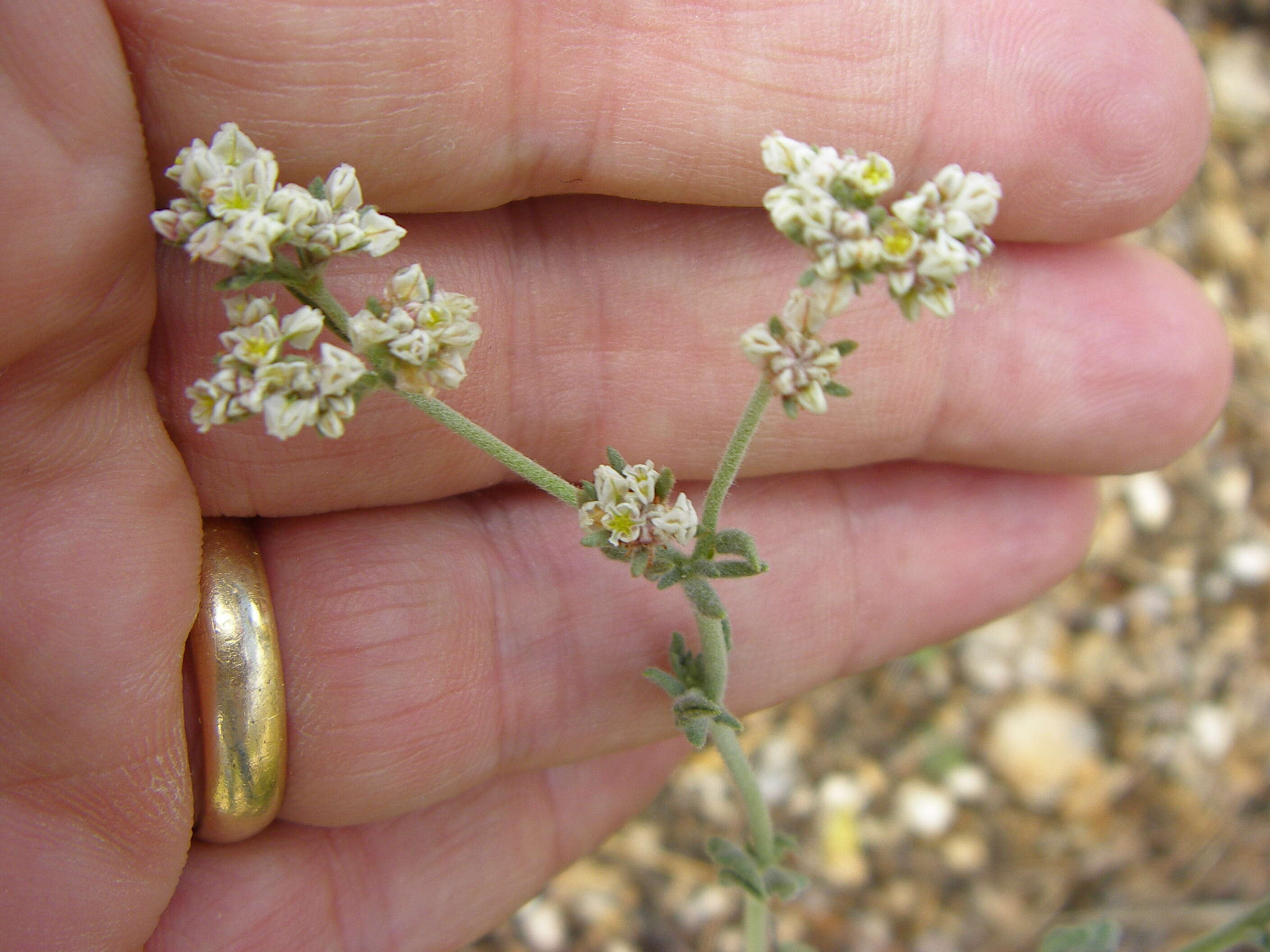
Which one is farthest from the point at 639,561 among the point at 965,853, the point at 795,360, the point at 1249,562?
the point at 1249,562

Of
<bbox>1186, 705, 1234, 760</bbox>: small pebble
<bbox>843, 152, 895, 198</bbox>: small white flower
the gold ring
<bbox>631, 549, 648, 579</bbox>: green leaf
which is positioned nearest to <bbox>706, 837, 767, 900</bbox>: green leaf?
<bbox>631, 549, 648, 579</bbox>: green leaf

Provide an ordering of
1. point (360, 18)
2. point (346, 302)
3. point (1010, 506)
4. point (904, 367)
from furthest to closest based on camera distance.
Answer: point (1010, 506) → point (904, 367) → point (346, 302) → point (360, 18)

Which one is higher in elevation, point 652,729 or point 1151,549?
point 652,729

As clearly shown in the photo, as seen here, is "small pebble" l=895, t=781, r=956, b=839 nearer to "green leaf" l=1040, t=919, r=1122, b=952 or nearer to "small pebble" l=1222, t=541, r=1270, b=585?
"green leaf" l=1040, t=919, r=1122, b=952

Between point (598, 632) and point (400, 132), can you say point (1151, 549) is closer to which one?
point (598, 632)

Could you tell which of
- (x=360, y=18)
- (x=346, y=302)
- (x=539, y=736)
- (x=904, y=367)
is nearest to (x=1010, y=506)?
(x=904, y=367)

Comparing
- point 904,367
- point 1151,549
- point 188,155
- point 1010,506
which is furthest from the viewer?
point 1151,549
